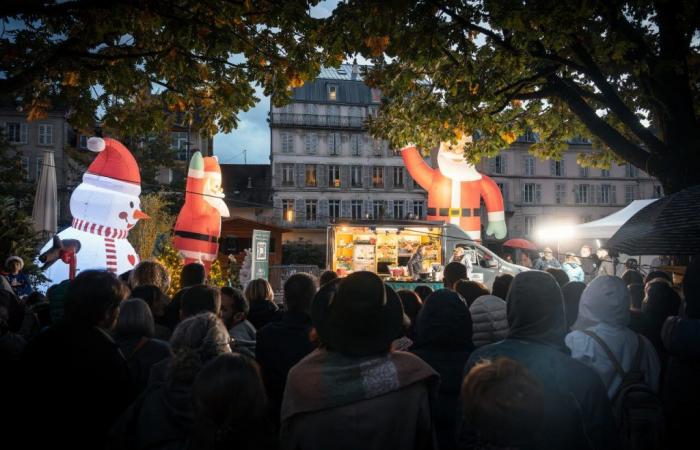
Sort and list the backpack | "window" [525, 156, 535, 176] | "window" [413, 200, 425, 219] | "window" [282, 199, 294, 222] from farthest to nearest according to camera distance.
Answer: "window" [525, 156, 535, 176] < "window" [413, 200, 425, 219] < "window" [282, 199, 294, 222] < the backpack

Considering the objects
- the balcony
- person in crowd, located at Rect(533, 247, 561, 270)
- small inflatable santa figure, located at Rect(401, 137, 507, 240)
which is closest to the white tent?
person in crowd, located at Rect(533, 247, 561, 270)

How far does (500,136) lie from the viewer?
10117mm

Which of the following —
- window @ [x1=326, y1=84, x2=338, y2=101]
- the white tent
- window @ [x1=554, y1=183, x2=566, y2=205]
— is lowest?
the white tent

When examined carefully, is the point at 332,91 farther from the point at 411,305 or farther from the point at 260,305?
the point at 411,305

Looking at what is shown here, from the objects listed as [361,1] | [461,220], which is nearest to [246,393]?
[361,1]

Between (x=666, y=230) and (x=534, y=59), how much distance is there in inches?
169

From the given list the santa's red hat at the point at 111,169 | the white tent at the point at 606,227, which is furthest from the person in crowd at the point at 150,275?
the white tent at the point at 606,227

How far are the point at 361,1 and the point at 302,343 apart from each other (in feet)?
15.6

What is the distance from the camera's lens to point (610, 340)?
10.4 feet

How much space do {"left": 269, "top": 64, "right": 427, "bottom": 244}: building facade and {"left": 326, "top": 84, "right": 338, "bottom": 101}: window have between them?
24.5 inches

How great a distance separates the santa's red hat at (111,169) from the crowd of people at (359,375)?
7930 millimetres

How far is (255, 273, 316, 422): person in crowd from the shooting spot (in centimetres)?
354

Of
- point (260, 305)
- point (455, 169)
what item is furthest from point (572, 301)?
point (455, 169)

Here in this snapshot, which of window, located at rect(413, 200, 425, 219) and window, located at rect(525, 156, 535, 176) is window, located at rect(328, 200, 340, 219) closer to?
window, located at rect(413, 200, 425, 219)
